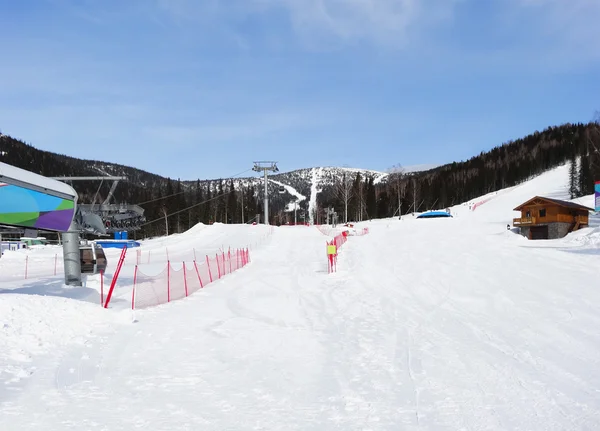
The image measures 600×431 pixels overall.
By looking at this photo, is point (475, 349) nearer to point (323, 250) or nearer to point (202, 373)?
point (202, 373)

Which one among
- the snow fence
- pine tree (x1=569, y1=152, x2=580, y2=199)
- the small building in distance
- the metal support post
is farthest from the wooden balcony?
the metal support post

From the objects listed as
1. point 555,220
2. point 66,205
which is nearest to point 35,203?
point 66,205

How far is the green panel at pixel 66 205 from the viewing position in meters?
11.6

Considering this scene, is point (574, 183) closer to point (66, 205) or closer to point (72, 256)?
point (72, 256)

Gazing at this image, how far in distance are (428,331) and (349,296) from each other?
529 cm

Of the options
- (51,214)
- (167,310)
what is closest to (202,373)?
(167,310)

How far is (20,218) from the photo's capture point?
10.7 metres

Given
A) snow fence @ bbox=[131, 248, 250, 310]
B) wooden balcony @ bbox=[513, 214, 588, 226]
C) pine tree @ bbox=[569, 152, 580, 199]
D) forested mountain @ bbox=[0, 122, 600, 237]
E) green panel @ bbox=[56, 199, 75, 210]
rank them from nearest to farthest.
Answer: green panel @ bbox=[56, 199, 75, 210]
snow fence @ bbox=[131, 248, 250, 310]
wooden balcony @ bbox=[513, 214, 588, 226]
pine tree @ bbox=[569, 152, 580, 199]
forested mountain @ bbox=[0, 122, 600, 237]

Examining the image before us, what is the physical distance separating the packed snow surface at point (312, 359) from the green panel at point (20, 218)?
2.01 metres

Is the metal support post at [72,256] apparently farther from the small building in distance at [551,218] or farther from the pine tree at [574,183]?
the pine tree at [574,183]

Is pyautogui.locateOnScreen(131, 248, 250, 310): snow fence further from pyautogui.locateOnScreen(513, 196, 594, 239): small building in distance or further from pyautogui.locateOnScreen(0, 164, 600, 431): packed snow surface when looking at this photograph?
pyautogui.locateOnScreen(513, 196, 594, 239): small building in distance

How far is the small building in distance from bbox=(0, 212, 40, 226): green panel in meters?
42.6

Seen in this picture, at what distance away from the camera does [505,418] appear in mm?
5121

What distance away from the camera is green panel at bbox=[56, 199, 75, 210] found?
11.6m
